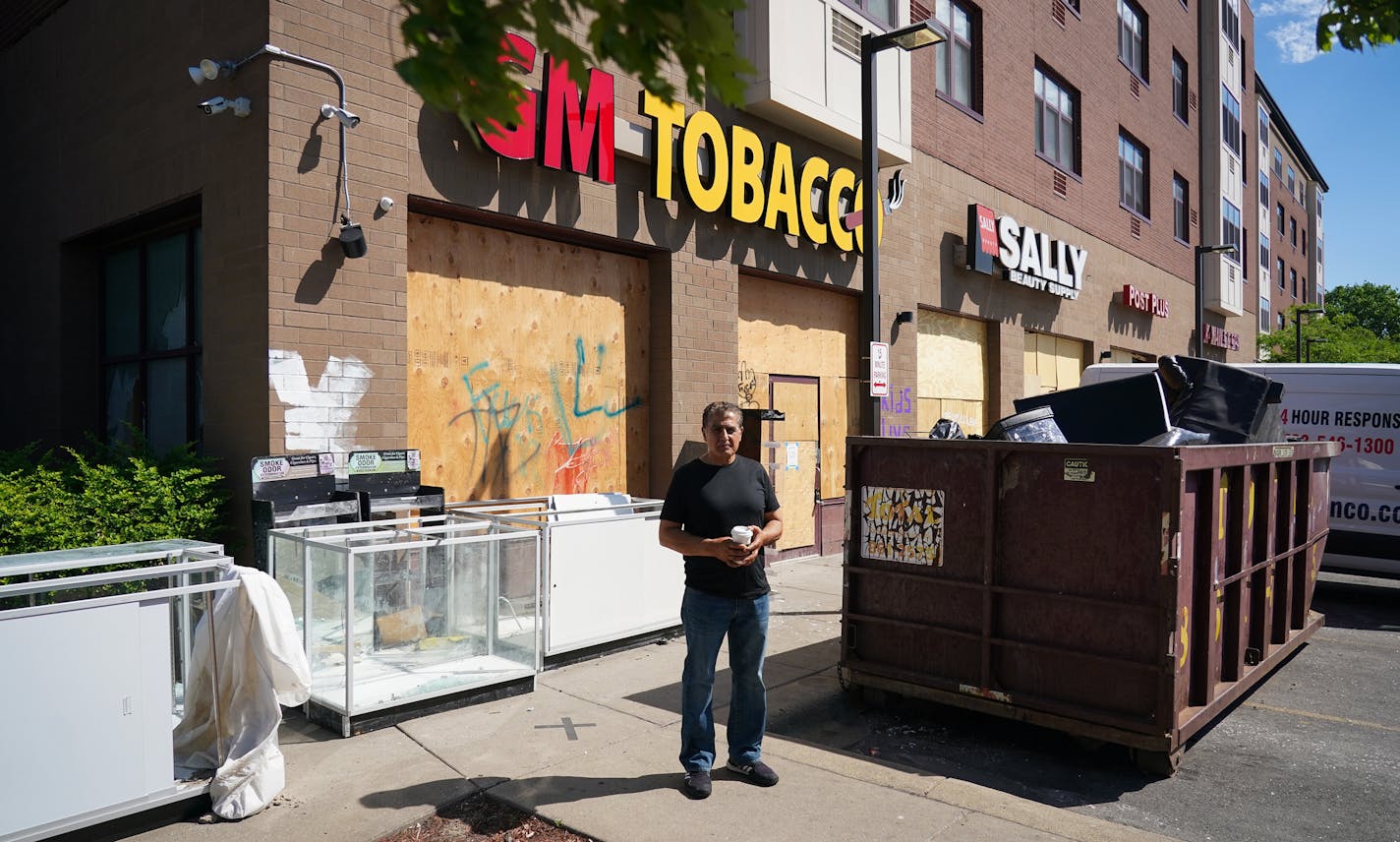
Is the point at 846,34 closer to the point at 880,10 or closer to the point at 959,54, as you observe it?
the point at 880,10

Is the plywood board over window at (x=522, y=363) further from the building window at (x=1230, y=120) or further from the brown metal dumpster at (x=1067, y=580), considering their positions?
the building window at (x=1230, y=120)

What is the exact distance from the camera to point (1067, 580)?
5352 mm

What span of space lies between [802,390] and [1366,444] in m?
6.50

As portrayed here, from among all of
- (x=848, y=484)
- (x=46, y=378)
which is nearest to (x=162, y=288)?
(x=46, y=378)

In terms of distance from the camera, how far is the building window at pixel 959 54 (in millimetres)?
15352

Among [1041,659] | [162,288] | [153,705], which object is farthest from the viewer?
[162,288]

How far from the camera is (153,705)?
4.24 metres

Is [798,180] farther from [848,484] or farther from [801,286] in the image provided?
[848,484]

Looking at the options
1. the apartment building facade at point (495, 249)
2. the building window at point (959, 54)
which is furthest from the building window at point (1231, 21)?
the building window at point (959, 54)

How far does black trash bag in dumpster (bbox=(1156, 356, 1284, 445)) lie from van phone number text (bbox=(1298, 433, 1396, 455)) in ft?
12.5

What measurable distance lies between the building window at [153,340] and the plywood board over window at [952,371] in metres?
10.5

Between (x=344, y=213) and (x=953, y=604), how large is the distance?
5535mm

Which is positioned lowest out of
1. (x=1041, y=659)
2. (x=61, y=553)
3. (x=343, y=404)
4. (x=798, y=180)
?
(x=1041, y=659)

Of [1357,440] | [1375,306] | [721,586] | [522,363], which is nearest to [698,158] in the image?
[522,363]
